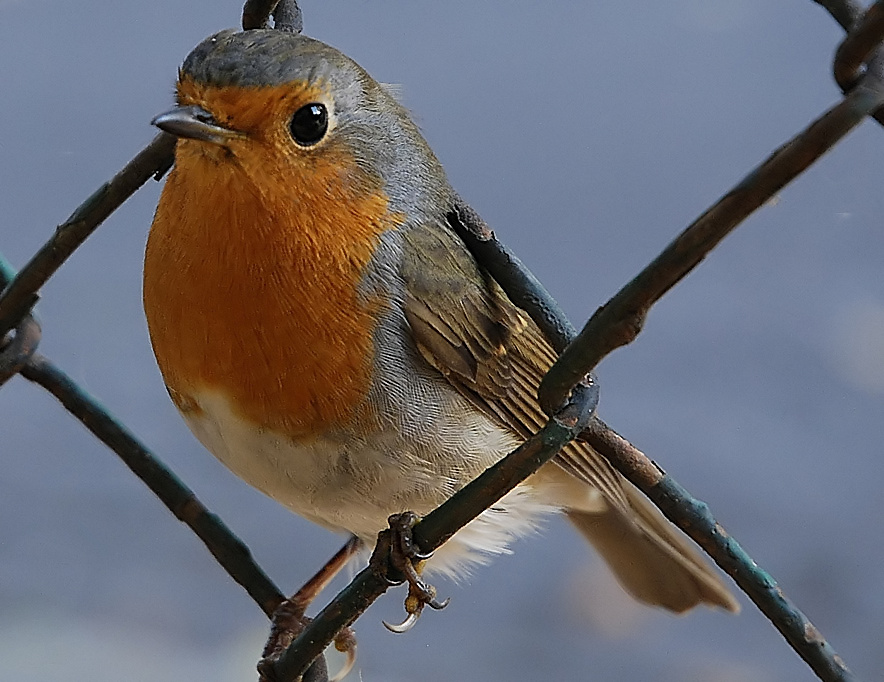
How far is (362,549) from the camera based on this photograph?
1.50 m

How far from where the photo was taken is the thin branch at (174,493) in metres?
1.07

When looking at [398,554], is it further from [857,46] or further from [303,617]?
[857,46]

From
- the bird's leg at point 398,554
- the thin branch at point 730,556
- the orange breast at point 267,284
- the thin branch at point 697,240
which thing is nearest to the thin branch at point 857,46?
the thin branch at point 697,240

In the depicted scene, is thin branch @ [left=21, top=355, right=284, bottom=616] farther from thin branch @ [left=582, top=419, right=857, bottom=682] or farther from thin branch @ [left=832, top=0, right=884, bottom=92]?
thin branch @ [left=832, top=0, right=884, bottom=92]

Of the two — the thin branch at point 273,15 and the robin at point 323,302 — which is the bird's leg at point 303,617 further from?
the thin branch at point 273,15

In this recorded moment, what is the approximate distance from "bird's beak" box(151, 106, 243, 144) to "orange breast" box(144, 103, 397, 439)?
0.07ft

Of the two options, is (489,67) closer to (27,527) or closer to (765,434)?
(765,434)

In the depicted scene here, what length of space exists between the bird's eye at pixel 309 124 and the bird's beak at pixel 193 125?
6 centimetres

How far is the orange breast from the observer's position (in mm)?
1041

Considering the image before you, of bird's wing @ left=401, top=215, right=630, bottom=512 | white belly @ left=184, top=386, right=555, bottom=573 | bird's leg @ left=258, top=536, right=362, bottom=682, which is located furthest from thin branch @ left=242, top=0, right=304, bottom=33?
bird's leg @ left=258, top=536, right=362, bottom=682

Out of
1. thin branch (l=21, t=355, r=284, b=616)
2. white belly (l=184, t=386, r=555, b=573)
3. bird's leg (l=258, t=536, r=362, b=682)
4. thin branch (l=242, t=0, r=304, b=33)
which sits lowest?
bird's leg (l=258, t=536, r=362, b=682)

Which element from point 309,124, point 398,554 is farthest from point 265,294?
point 398,554

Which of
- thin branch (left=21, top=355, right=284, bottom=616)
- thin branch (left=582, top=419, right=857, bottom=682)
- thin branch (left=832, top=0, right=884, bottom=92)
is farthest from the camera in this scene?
thin branch (left=21, top=355, right=284, bottom=616)

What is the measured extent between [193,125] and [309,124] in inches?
4.8
